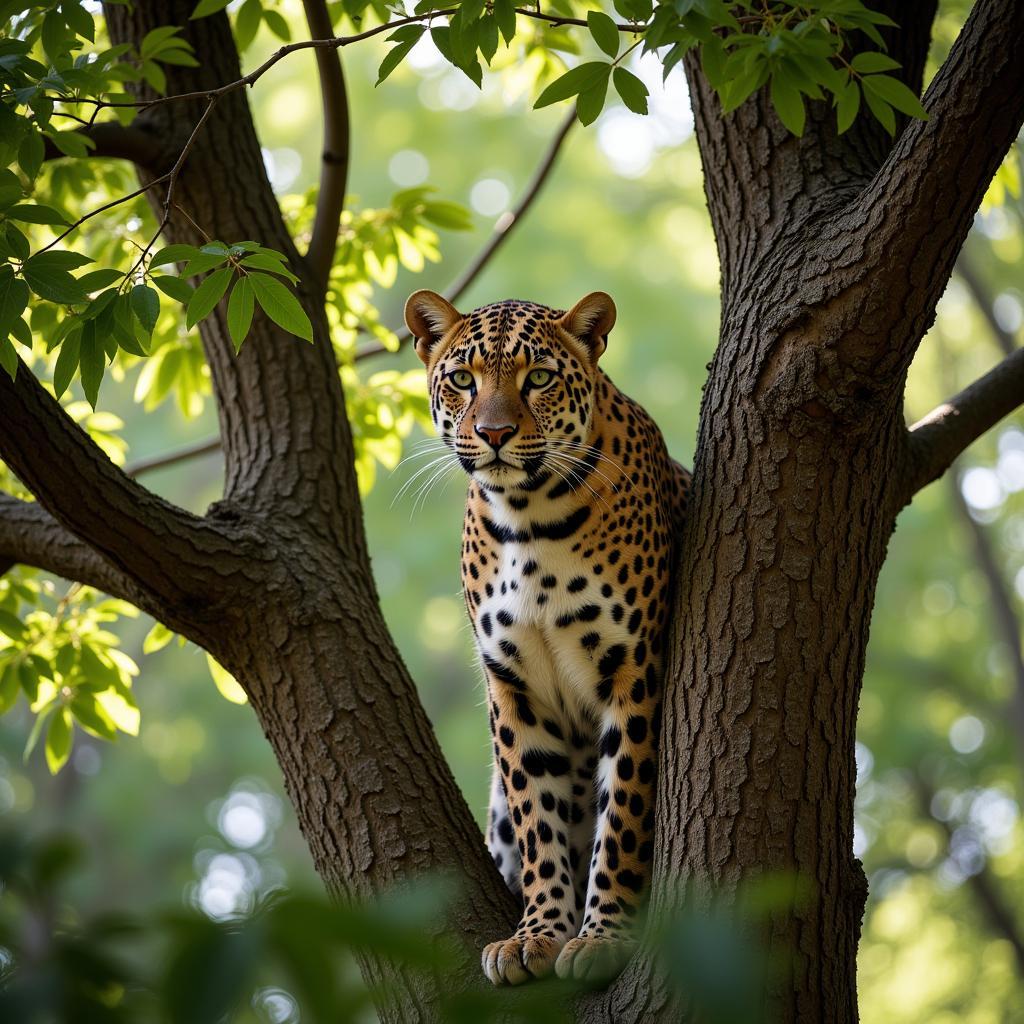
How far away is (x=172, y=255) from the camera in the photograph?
3703 mm

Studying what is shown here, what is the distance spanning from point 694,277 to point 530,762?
18.7m

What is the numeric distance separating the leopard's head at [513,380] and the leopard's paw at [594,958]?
180cm

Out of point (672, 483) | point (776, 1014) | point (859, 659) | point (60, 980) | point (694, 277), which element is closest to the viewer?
point (60, 980)

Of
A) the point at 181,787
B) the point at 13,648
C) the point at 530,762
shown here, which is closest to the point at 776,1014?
the point at 530,762

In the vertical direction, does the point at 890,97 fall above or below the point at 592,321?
below

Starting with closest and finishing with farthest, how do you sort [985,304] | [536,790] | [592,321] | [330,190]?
[536,790]
[592,321]
[330,190]
[985,304]

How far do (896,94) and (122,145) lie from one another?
3.52 meters

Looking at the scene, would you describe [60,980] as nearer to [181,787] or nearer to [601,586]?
[601,586]

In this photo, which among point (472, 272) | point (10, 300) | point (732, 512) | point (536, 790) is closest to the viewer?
point (10, 300)

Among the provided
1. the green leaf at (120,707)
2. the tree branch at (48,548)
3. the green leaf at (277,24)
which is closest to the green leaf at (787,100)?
the green leaf at (277,24)

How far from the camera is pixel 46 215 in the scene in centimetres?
390

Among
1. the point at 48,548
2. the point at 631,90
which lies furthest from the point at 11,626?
the point at 631,90

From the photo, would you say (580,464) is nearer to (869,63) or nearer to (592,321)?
(592,321)

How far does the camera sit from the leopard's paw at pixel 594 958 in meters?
4.51
